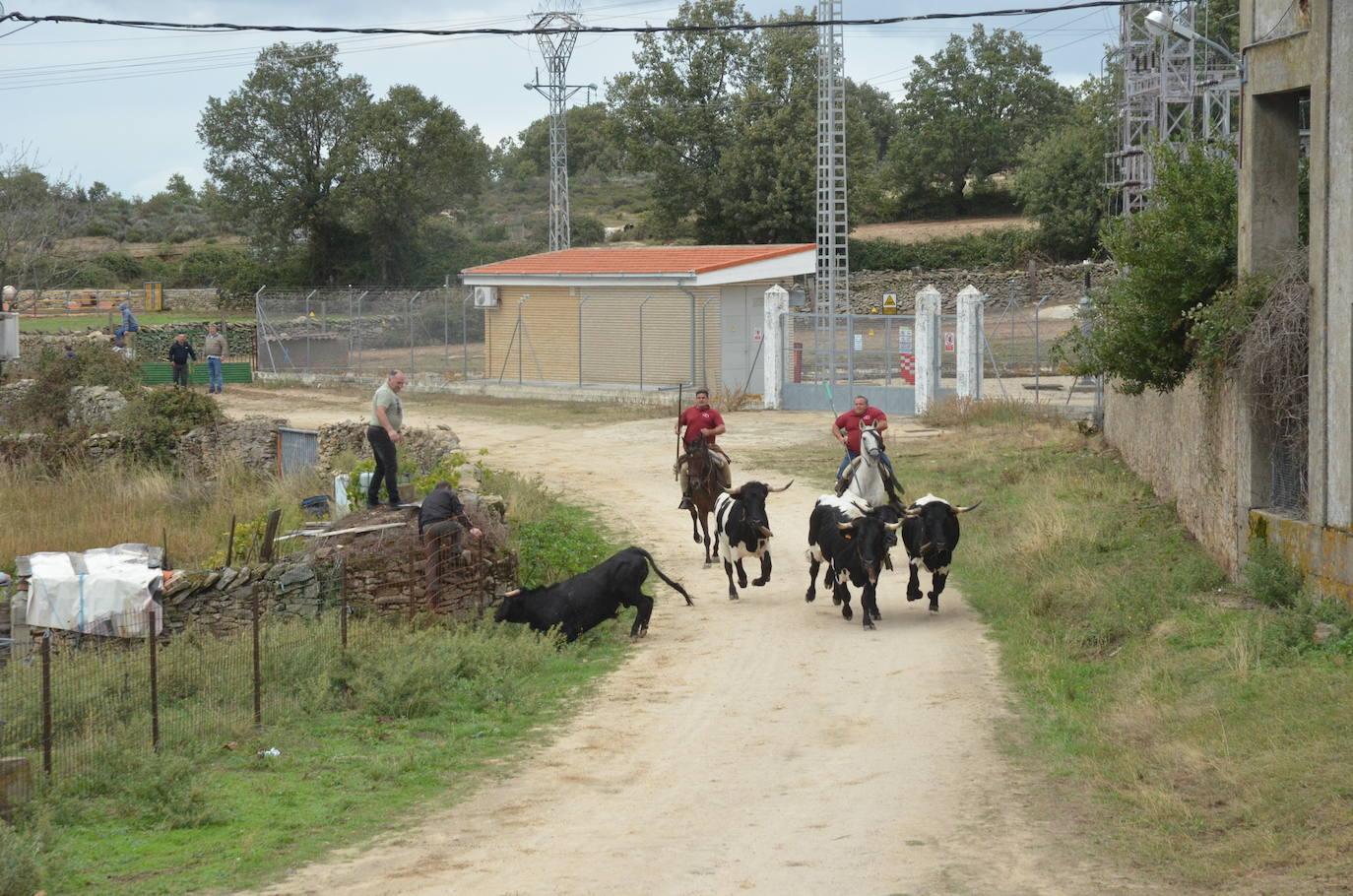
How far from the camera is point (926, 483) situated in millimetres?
23094

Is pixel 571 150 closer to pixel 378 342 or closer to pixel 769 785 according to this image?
pixel 378 342

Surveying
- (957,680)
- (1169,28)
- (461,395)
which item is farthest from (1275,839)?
(461,395)

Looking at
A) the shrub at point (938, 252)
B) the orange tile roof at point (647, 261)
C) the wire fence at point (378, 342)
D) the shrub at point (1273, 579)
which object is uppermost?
the shrub at point (938, 252)

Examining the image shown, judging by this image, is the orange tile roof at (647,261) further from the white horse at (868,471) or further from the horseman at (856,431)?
the white horse at (868,471)

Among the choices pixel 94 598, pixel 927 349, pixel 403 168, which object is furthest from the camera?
pixel 403 168

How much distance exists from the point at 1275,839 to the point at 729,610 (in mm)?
8192

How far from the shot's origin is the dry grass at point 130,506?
20.4 meters

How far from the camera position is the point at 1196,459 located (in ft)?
54.0

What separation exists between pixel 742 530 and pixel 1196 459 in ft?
17.3

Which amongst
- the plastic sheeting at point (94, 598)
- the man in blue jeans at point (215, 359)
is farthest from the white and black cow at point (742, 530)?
the man in blue jeans at point (215, 359)

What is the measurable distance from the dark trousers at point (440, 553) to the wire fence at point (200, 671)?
2 cm

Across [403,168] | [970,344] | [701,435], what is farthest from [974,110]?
[701,435]

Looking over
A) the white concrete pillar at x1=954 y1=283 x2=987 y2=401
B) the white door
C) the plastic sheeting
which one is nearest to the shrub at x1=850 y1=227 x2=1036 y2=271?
the white door

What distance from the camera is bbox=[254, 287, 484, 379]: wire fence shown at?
4569cm
